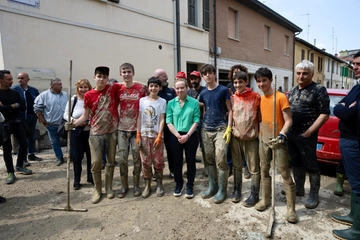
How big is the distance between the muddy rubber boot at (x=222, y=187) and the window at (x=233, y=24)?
35.2 feet

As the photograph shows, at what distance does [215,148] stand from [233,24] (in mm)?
11176

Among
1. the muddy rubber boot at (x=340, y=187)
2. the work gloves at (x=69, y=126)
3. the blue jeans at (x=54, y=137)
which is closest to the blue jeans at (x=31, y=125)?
the blue jeans at (x=54, y=137)

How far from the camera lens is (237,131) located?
10.0 feet

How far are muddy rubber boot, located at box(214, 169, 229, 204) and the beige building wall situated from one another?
5145mm

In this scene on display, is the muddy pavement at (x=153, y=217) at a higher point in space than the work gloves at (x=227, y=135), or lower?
lower

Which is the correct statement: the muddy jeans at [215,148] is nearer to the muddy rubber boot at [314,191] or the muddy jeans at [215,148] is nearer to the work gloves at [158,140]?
the work gloves at [158,140]

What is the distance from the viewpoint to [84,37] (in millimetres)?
6816

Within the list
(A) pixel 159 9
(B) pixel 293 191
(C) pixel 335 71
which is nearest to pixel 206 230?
(B) pixel 293 191

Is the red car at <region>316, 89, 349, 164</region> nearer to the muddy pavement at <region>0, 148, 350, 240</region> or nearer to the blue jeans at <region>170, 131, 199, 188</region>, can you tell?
the muddy pavement at <region>0, 148, 350, 240</region>

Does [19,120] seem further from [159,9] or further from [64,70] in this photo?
[159,9]

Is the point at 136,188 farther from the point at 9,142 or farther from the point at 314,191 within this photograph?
the point at 314,191

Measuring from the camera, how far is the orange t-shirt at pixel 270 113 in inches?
106

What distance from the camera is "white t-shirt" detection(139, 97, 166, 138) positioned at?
3.35 meters

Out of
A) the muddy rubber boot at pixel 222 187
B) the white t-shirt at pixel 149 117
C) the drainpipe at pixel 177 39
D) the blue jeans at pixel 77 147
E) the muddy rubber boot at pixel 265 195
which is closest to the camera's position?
the muddy rubber boot at pixel 265 195
